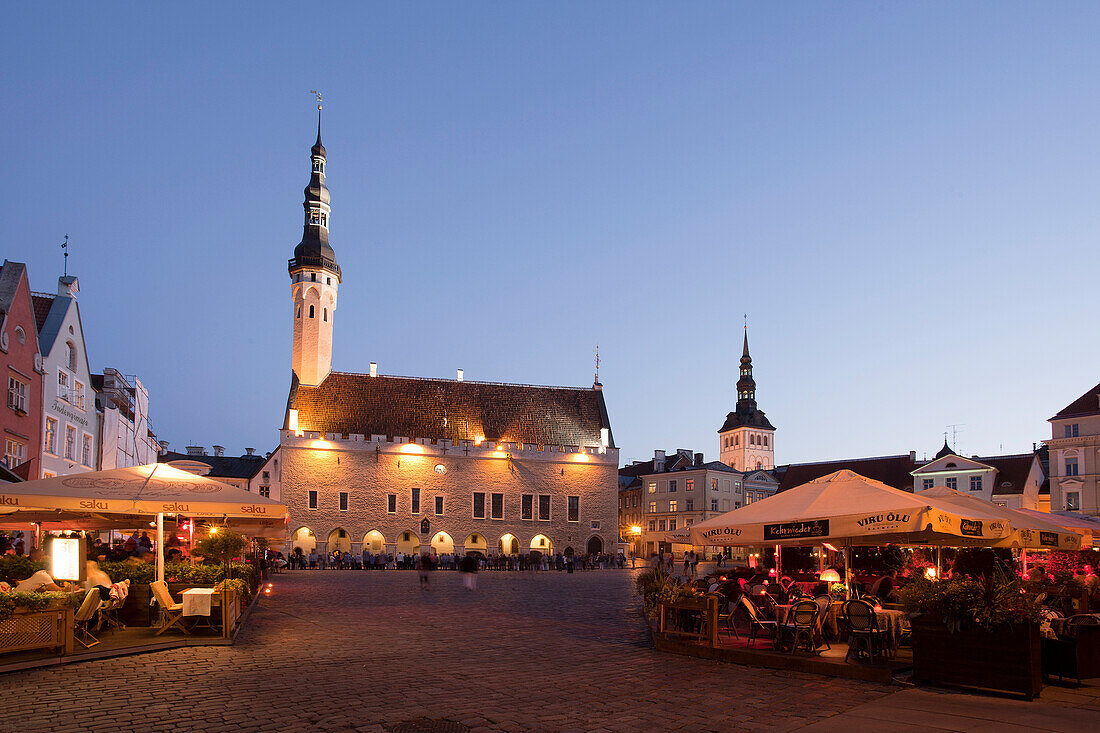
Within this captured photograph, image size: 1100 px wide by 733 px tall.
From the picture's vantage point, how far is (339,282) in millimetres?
61000

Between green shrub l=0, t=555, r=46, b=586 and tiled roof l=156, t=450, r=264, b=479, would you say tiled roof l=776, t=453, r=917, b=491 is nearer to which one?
tiled roof l=156, t=450, r=264, b=479

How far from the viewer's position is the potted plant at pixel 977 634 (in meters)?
8.66

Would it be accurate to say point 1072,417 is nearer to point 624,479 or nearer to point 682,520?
point 682,520

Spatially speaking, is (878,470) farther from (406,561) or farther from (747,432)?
(747,432)

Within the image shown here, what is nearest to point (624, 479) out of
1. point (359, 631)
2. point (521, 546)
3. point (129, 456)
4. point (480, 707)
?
point (521, 546)

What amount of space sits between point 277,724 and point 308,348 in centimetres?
5265

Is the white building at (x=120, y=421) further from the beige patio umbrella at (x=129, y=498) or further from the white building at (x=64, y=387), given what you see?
the beige patio umbrella at (x=129, y=498)

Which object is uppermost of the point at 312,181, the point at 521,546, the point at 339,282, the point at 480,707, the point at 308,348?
the point at 312,181

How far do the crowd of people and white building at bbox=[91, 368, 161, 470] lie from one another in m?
9.43

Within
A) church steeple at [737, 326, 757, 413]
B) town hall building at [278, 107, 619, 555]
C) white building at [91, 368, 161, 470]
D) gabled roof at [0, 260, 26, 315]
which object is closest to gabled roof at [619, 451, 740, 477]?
town hall building at [278, 107, 619, 555]

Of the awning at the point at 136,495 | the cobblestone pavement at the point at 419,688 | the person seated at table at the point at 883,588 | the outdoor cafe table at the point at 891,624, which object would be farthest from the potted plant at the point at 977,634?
the awning at the point at 136,495

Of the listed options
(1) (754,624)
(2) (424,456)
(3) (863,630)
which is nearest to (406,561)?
(2) (424,456)

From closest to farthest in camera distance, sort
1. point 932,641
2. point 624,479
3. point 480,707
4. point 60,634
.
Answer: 1. point 480,707
2. point 932,641
3. point 60,634
4. point 624,479

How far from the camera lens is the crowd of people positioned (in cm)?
4759
